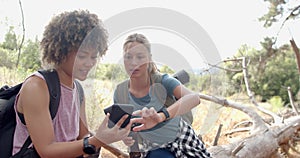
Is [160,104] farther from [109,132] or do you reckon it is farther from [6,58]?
[6,58]

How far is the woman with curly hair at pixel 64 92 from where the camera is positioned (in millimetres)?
937

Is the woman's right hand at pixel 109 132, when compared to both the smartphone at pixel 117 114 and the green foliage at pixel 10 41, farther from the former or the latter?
the green foliage at pixel 10 41

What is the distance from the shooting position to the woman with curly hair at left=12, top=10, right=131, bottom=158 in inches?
36.9

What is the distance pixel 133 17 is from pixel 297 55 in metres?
3.46

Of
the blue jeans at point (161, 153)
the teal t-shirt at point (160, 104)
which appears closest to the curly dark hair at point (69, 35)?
the teal t-shirt at point (160, 104)

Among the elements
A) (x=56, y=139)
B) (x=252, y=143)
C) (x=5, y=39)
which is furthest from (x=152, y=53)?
(x=5, y=39)

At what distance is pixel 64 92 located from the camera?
1078 mm

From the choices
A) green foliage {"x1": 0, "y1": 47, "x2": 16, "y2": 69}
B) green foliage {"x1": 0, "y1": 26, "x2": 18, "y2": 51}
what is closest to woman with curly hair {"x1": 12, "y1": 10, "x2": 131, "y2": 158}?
green foliage {"x1": 0, "y1": 47, "x2": 16, "y2": 69}

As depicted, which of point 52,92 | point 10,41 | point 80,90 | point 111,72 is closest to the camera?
point 52,92

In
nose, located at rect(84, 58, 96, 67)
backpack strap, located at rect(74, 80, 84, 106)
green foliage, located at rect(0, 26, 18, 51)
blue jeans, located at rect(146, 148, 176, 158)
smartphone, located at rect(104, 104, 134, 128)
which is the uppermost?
green foliage, located at rect(0, 26, 18, 51)

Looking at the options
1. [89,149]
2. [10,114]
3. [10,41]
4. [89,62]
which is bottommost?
[89,149]

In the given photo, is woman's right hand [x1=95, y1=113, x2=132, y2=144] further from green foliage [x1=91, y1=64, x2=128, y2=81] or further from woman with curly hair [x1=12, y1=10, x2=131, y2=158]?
green foliage [x1=91, y1=64, x2=128, y2=81]

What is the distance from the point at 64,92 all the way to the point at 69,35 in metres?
0.20

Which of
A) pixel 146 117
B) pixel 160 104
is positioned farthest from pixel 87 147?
pixel 160 104
